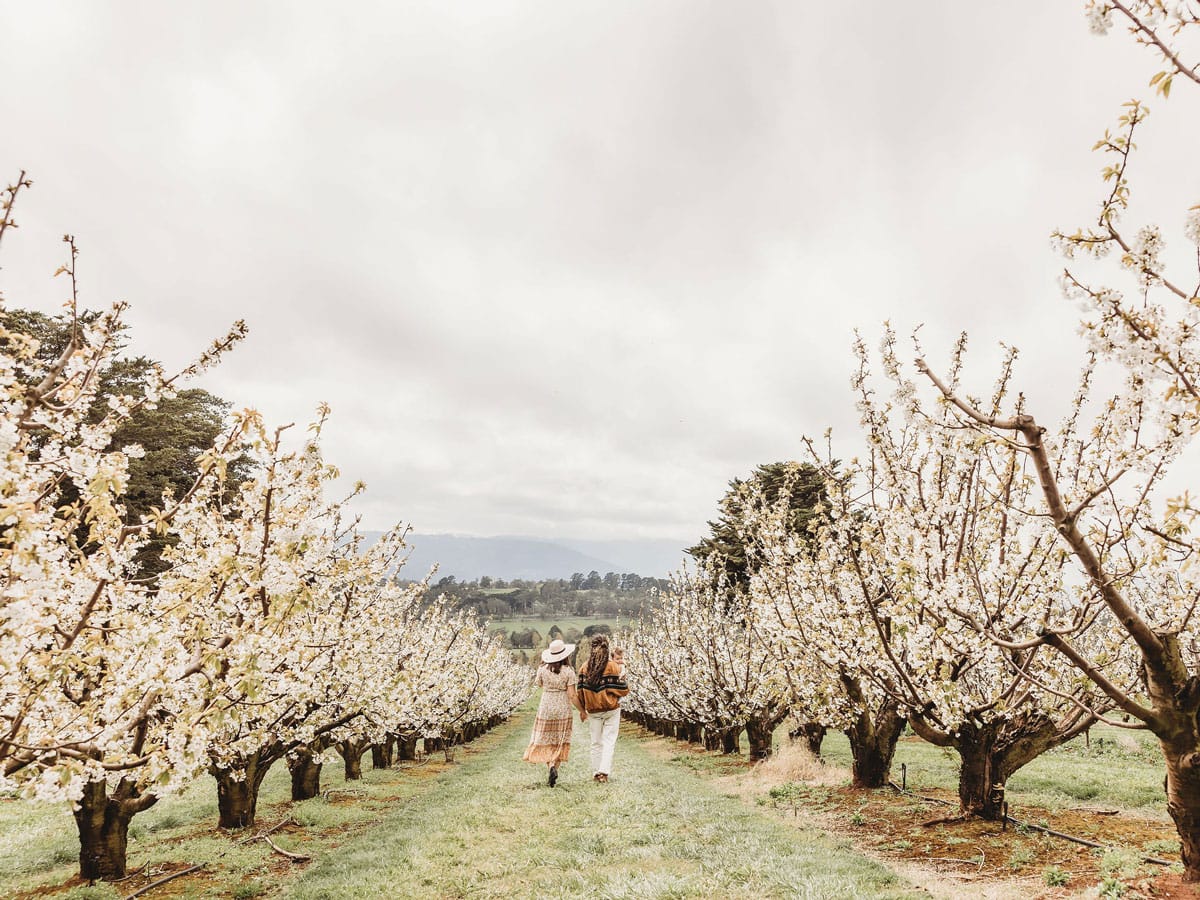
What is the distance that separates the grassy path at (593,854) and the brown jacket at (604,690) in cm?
162

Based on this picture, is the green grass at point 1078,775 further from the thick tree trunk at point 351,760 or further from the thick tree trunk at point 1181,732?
the thick tree trunk at point 351,760

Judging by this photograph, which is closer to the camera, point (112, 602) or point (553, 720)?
point (112, 602)

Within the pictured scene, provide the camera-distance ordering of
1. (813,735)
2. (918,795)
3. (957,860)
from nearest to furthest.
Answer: (957,860)
(918,795)
(813,735)

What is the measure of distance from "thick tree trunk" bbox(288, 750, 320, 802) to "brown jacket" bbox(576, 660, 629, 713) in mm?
7383

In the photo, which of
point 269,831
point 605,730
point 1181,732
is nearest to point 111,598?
point 269,831

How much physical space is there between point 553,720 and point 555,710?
0.99 ft

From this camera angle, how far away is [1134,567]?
643 centimetres

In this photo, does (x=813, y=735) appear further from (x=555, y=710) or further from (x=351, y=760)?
(x=351, y=760)

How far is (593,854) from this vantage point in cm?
841

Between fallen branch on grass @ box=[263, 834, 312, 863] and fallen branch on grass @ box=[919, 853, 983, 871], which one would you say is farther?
fallen branch on grass @ box=[263, 834, 312, 863]

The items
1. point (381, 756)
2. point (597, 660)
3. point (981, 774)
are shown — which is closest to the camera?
point (981, 774)

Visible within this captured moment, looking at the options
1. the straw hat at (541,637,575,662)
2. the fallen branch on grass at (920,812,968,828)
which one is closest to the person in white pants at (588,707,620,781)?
the straw hat at (541,637,575,662)

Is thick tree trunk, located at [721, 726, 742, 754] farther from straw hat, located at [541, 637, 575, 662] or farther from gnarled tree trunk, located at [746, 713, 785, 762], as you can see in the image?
Result: straw hat, located at [541, 637, 575, 662]

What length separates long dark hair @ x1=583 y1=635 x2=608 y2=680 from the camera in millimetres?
13164
